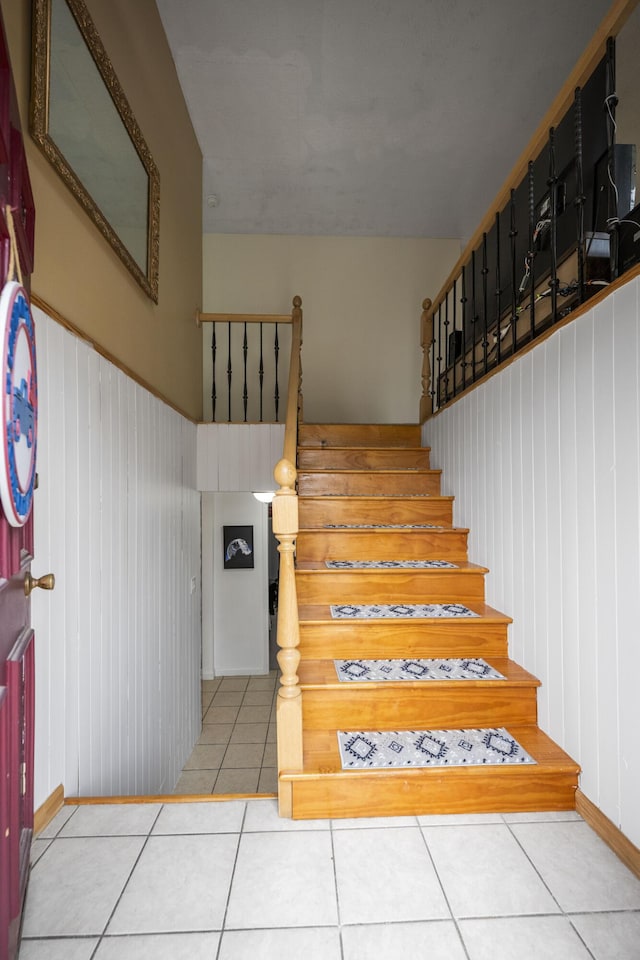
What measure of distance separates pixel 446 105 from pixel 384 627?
12.1 feet

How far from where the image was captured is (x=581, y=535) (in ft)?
5.37

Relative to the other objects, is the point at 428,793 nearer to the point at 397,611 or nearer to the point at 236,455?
the point at 397,611

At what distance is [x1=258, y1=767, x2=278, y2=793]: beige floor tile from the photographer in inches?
131

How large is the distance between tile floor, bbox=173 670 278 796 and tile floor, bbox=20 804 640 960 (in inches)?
77.9

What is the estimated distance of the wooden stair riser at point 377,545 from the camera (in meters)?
2.73

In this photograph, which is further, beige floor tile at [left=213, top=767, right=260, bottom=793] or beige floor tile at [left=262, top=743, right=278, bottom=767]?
beige floor tile at [left=262, top=743, right=278, bottom=767]

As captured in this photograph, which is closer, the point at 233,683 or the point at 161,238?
the point at 161,238

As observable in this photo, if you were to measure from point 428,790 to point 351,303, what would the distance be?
482cm

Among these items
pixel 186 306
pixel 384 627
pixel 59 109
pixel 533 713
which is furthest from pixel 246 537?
pixel 59 109

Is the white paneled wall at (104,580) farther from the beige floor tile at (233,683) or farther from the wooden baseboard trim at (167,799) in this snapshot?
the beige floor tile at (233,683)

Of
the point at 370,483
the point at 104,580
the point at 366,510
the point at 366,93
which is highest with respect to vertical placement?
the point at 366,93

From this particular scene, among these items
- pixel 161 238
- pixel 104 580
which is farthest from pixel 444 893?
pixel 161 238

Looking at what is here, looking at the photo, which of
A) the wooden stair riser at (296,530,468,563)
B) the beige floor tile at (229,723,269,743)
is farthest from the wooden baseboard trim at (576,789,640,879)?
the beige floor tile at (229,723,269,743)

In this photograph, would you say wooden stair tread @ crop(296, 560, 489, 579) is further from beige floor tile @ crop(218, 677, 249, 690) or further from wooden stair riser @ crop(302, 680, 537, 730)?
beige floor tile @ crop(218, 677, 249, 690)
